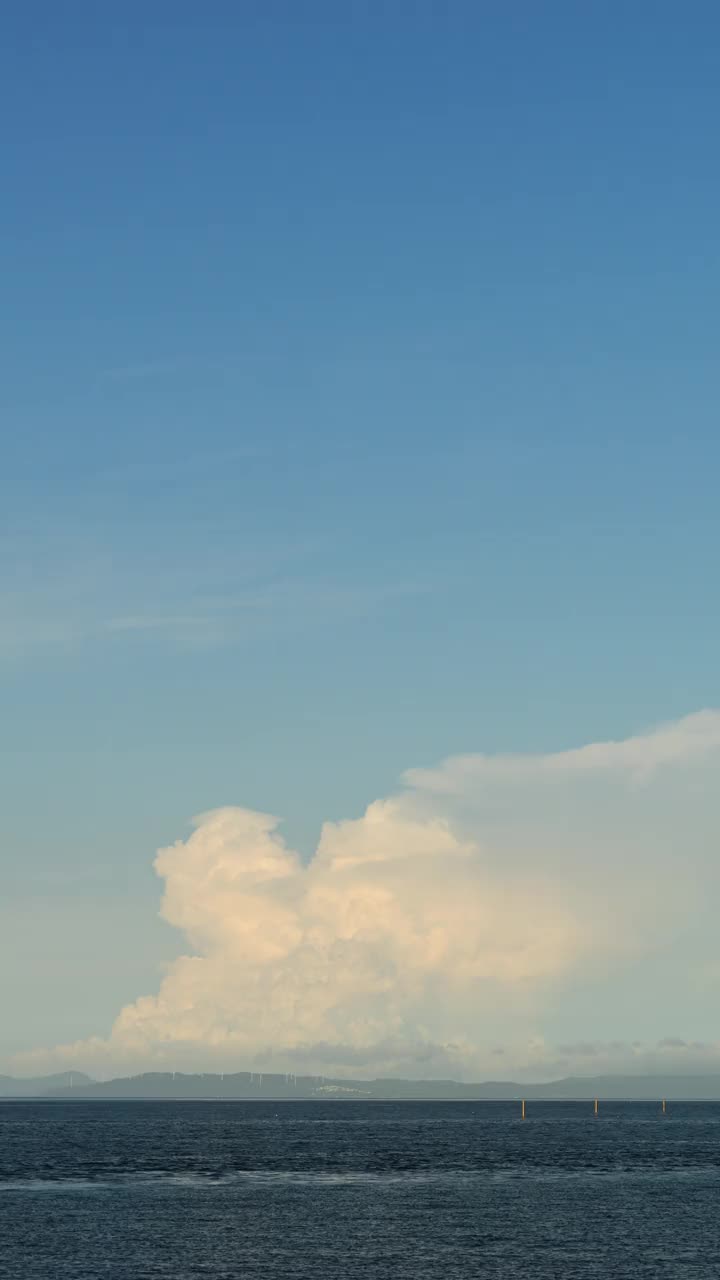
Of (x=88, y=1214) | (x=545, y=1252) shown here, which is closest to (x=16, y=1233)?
(x=88, y=1214)

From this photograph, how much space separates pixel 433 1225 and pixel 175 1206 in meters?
29.0

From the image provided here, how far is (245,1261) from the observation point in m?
97.8

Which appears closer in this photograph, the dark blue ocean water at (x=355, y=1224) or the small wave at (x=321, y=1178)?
the dark blue ocean water at (x=355, y=1224)

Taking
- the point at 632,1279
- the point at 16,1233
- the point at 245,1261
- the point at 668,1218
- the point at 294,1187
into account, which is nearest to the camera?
the point at 632,1279

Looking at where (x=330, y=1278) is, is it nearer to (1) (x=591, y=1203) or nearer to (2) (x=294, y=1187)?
(1) (x=591, y=1203)

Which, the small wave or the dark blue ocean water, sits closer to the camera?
the dark blue ocean water

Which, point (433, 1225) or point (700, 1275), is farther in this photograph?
point (433, 1225)

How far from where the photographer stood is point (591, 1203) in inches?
5497

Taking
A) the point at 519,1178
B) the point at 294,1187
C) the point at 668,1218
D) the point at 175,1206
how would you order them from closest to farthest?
1. the point at 668,1218
2. the point at 175,1206
3. the point at 294,1187
4. the point at 519,1178

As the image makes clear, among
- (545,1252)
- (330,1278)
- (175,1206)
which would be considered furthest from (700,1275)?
(175,1206)

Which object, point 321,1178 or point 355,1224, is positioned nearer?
point 355,1224

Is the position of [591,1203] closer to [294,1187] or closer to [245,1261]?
[294,1187]

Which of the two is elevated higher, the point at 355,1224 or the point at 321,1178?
the point at 355,1224

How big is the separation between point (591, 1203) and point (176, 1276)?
61.0 meters
